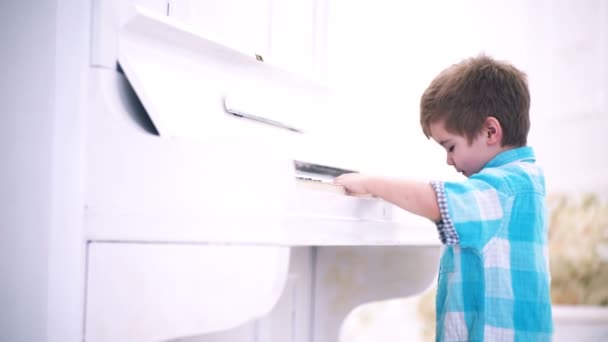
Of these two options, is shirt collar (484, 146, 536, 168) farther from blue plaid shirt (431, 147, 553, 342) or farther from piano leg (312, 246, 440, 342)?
piano leg (312, 246, 440, 342)

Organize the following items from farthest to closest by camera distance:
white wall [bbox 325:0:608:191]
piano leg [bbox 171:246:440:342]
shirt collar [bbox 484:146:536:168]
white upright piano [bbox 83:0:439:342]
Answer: white wall [bbox 325:0:608:191] → piano leg [bbox 171:246:440:342] → shirt collar [bbox 484:146:536:168] → white upright piano [bbox 83:0:439:342]

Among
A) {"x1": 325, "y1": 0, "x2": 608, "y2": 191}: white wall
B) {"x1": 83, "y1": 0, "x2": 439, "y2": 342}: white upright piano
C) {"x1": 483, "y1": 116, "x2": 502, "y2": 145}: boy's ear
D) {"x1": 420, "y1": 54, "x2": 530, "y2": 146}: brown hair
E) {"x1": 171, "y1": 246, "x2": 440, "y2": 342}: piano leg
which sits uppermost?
{"x1": 325, "y1": 0, "x2": 608, "y2": 191}: white wall

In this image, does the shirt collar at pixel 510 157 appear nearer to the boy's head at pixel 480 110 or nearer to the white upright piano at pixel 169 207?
the boy's head at pixel 480 110

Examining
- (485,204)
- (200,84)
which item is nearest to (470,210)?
(485,204)

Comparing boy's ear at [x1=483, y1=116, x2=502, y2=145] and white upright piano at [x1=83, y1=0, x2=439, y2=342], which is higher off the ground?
boy's ear at [x1=483, y1=116, x2=502, y2=145]

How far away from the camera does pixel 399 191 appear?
3.04 feet

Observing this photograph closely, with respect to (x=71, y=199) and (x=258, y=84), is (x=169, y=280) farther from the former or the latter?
(x=258, y=84)

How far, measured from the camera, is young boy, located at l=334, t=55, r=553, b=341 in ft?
3.04

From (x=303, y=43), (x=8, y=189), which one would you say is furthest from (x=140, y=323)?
(x=303, y=43)

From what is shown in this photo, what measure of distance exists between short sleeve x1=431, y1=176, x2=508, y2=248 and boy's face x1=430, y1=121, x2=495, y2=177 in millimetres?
111

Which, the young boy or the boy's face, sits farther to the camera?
the boy's face

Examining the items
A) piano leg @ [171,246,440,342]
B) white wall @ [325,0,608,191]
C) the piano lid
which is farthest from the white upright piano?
white wall @ [325,0,608,191]

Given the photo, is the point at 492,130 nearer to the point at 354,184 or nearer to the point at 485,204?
the point at 485,204

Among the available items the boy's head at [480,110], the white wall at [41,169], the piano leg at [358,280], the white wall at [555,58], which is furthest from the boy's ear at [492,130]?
the white wall at [555,58]
